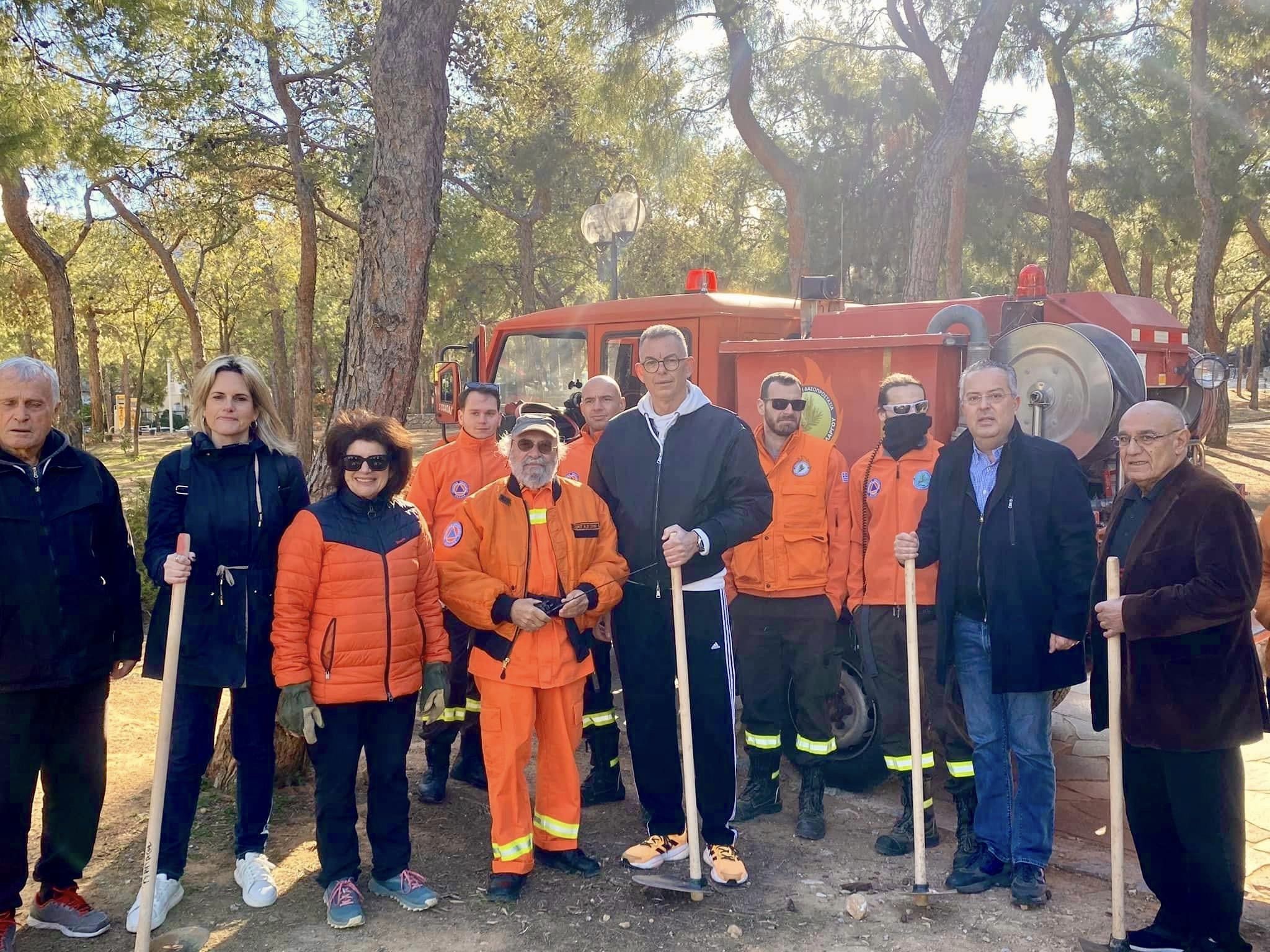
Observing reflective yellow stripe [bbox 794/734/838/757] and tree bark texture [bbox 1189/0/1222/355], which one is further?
tree bark texture [bbox 1189/0/1222/355]

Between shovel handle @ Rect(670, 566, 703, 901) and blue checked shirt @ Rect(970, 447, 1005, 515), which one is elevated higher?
blue checked shirt @ Rect(970, 447, 1005, 515)

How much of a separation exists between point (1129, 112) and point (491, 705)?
19.1 meters

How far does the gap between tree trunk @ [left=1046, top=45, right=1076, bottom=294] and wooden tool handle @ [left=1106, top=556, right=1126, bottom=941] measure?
1475cm

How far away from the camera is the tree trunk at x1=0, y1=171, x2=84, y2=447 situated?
1212cm

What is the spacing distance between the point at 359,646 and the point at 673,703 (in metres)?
1.23

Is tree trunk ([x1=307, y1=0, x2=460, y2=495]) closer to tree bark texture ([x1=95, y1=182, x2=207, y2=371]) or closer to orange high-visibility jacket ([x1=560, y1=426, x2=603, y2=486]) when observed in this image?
orange high-visibility jacket ([x1=560, y1=426, x2=603, y2=486])

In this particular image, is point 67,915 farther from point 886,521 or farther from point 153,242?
point 153,242

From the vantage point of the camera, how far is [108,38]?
10375 mm

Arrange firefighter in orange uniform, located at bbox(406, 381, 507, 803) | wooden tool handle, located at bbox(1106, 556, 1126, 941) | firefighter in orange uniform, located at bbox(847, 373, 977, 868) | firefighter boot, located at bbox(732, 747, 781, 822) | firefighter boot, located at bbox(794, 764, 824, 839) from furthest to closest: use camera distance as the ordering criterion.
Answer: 1. firefighter in orange uniform, located at bbox(406, 381, 507, 803)
2. firefighter boot, located at bbox(732, 747, 781, 822)
3. firefighter boot, located at bbox(794, 764, 824, 839)
4. firefighter in orange uniform, located at bbox(847, 373, 977, 868)
5. wooden tool handle, located at bbox(1106, 556, 1126, 941)

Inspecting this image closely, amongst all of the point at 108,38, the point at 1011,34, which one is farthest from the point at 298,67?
the point at 1011,34

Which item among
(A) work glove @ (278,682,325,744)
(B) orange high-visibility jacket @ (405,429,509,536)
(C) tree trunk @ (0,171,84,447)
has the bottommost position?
(A) work glove @ (278,682,325,744)

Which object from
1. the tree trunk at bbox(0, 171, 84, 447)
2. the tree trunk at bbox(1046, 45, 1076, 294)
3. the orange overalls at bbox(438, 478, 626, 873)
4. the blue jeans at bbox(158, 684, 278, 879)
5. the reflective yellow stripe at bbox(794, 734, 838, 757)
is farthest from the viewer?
the tree trunk at bbox(1046, 45, 1076, 294)

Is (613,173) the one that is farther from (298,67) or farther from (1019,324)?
(1019,324)

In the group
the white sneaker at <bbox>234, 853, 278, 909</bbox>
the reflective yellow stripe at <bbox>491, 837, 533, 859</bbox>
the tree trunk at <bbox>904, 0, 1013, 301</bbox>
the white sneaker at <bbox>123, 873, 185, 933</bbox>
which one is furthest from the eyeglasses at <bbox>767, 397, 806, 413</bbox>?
the tree trunk at <bbox>904, 0, 1013, 301</bbox>
